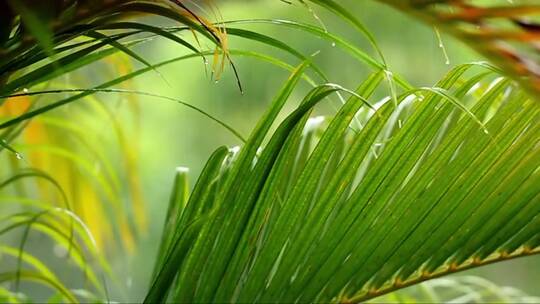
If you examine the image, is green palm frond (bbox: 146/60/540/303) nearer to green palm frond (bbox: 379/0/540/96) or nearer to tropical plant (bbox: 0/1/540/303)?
tropical plant (bbox: 0/1/540/303)

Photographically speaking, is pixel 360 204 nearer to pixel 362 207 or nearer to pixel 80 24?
pixel 362 207

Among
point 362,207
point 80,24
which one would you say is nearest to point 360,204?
point 362,207

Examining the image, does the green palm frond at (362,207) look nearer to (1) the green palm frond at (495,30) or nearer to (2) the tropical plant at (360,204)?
(2) the tropical plant at (360,204)

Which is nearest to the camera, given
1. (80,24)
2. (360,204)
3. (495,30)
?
(495,30)

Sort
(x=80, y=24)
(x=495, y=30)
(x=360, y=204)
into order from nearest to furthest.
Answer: (x=495, y=30), (x=80, y=24), (x=360, y=204)

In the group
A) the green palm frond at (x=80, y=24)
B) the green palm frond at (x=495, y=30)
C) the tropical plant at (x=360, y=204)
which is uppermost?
the green palm frond at (x=495, y=30)

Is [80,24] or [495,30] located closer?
[495,30]

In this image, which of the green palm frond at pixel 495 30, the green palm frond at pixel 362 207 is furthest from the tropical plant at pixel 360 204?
the green palm frond at pixel 495 30

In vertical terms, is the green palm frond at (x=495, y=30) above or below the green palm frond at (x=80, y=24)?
above

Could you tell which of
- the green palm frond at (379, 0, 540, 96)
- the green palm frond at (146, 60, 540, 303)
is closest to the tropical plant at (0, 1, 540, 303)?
the green palm frond at (146, 60, 540, 303)
